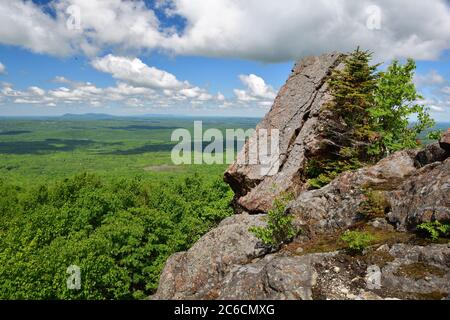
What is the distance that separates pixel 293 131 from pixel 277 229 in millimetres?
13043

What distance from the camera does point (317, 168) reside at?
2234cm

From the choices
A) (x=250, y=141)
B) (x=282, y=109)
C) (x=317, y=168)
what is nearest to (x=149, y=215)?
(x=250, y=141)

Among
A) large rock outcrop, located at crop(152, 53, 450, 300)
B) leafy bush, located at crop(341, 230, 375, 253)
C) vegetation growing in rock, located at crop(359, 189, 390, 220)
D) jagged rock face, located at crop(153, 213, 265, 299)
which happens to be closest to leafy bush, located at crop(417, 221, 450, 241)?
large rock outcrop, located at crop(152, 53, 450, 300)

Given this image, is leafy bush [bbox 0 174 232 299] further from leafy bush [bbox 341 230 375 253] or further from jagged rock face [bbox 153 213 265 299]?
leafy bush [bbox 341 230 375 253]

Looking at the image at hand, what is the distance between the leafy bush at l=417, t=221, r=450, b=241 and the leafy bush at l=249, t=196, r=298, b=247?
5022 millimetres

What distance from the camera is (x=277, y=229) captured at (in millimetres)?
14984

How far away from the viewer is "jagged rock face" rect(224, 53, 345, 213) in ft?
76.3

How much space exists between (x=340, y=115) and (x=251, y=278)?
14642 millimetres

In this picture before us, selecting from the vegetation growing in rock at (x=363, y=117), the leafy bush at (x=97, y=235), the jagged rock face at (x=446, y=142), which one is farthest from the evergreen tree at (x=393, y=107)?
the leafy bush at (x=97, y=235)

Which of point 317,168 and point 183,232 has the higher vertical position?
point 317,168

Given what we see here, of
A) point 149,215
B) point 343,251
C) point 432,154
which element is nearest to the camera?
point 343,251
